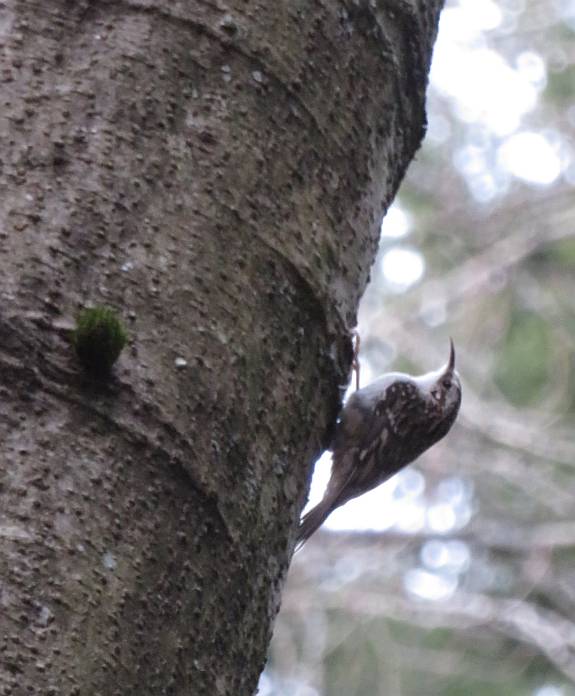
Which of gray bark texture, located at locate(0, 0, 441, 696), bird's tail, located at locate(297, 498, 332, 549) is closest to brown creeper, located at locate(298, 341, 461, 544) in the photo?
bird's tail, located at locate(297, 498, 332, 549)

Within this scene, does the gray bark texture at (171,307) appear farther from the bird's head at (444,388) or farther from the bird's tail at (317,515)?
the bird's head at (444,388)

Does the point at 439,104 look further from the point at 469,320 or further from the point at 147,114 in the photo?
the point at 147,114

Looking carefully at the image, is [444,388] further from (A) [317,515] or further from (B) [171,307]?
(B) [171,307]

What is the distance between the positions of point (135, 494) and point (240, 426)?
15 centimetres

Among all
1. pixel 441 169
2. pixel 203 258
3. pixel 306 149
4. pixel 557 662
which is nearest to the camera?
pixel 203 258

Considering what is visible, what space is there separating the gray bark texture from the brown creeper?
140 cm

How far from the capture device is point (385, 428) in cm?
315

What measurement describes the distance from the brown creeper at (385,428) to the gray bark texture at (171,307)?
1397mm

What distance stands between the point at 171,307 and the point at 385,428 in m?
2.00

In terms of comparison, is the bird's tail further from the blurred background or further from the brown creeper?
the blurred background

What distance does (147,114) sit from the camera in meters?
1.27

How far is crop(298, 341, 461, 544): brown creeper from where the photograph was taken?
299 centimetres

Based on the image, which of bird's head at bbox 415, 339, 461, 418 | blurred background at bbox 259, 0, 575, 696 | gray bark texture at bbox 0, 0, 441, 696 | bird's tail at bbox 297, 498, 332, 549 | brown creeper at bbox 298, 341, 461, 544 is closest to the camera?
gray bark texture at bbox 0, 0, 441, 696

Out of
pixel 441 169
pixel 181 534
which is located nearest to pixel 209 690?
pixel 181 534
